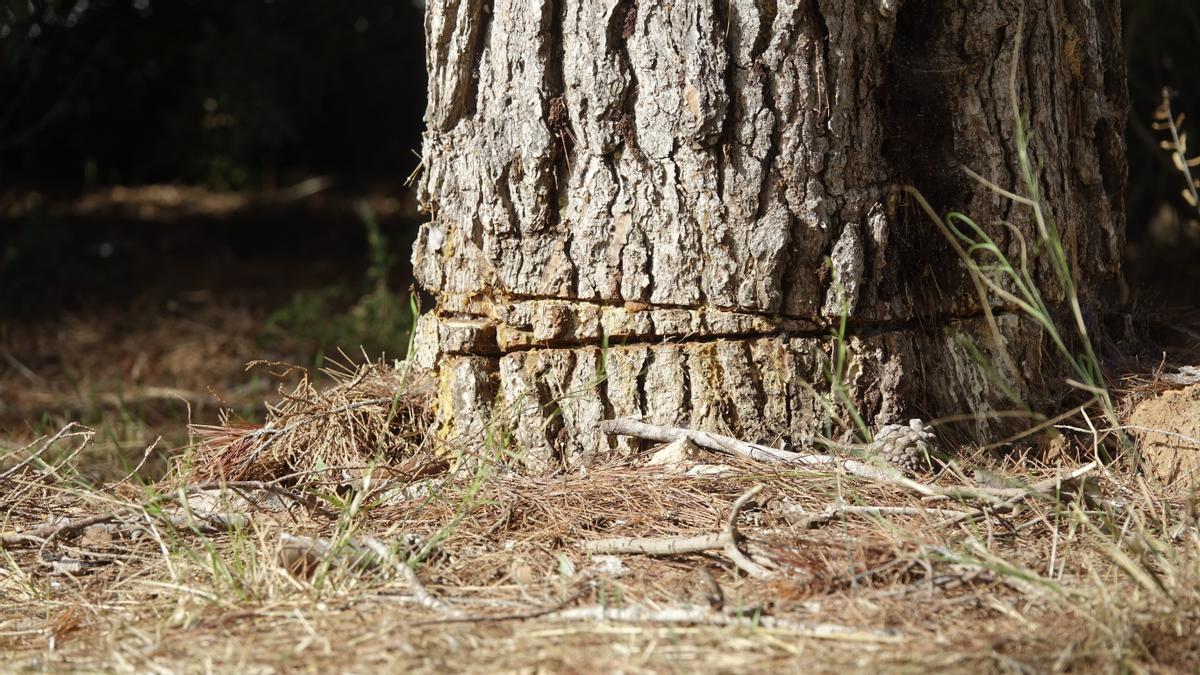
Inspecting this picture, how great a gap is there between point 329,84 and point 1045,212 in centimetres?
571

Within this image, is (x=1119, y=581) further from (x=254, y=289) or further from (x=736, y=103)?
(x=254, y=289)

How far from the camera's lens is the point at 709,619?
5.14 ft

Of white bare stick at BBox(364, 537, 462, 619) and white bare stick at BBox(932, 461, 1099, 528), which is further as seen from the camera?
white bare stick at BBox(932, 461, 1099, 528)

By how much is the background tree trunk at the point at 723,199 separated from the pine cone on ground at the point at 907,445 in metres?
0.07

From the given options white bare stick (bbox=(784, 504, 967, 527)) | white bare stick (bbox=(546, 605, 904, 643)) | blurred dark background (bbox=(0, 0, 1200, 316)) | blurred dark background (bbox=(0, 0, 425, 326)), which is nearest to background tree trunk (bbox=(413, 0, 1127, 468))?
white bare stick (bbox=(784, 504, 967, 527))

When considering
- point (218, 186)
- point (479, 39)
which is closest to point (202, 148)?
point (218, 186)

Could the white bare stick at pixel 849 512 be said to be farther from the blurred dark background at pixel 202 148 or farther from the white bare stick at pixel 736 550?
the blurred dark background at pixel 202 148

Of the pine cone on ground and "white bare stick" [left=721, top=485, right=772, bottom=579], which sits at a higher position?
the pine cone on ground

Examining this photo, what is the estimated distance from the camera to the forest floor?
152 centimetres

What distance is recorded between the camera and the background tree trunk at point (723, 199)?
2.13m

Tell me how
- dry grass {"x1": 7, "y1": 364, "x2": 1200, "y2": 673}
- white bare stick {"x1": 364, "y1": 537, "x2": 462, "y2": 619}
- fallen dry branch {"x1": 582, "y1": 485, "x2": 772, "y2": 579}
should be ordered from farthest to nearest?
fallen dry branch {"x1": 582, "y1": 485, "x2": 772, "y2": 579}, white bare stick {"x1": 364, "y1": 537, "x2": 462, "y2": 619}, dry grass {"x1": 7, "y1": 364, "x2": 1200, "y2": 673}

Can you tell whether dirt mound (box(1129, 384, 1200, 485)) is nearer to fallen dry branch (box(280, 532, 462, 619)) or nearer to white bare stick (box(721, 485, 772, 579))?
white bare stick (box(721, 485, 772, 579))

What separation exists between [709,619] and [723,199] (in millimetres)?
898

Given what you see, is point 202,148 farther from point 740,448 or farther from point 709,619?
point 709,619
